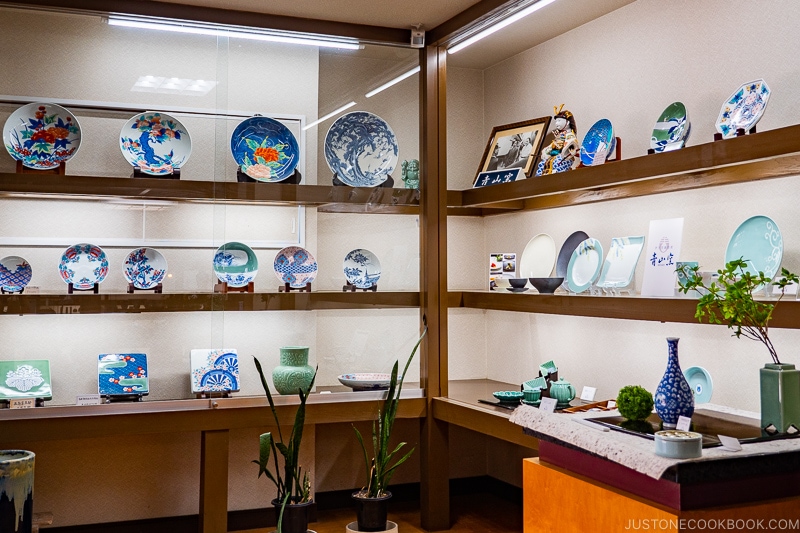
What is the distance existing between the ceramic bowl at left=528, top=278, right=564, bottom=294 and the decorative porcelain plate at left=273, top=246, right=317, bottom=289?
42.5 inches

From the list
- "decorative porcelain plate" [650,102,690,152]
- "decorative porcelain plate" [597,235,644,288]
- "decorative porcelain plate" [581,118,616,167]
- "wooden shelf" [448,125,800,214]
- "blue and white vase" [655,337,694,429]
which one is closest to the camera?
"blue and white vase" [655,337,694,429]

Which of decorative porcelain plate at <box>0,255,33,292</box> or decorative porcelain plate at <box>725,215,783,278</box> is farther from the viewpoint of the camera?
decorative porcelain plate at <box>0,255,33,292</box>

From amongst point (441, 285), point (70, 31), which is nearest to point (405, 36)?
point (441, 285)

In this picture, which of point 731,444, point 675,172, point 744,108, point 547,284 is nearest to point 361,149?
point 547,284

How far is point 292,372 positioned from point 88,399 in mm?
913

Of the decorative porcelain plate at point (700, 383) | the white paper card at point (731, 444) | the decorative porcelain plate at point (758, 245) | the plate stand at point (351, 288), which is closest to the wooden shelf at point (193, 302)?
the plate stand at point (351, 288)

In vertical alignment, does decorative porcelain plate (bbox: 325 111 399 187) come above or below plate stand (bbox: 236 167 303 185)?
above

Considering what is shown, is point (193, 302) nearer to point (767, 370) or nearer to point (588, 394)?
point (588, 394)

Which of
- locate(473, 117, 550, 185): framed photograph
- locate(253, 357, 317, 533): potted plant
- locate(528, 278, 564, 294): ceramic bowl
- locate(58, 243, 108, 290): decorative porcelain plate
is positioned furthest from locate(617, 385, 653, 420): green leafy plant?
locate(58, 243, 108, 290): decorative porcelain plate

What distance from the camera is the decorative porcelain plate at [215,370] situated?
3.56 metres

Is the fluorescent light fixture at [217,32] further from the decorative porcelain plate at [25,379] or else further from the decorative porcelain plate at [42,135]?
the decorative porcelain plate at [25,379]

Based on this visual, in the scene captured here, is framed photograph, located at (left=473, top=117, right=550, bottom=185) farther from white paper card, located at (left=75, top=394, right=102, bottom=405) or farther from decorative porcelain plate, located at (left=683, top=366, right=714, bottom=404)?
white paper card, located at (left=75, top=394, right=102, bottom=405)

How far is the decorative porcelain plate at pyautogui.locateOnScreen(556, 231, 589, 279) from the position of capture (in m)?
3.66

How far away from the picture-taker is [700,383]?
303 cm
